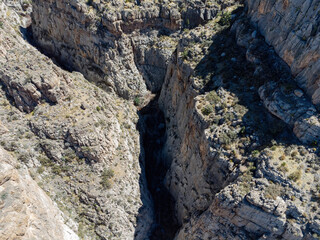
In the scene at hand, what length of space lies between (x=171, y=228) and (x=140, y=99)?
2707 centimetres

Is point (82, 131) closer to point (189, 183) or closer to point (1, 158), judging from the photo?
point (1, 158)

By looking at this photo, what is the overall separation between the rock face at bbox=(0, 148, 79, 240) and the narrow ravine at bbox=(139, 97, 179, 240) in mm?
15582

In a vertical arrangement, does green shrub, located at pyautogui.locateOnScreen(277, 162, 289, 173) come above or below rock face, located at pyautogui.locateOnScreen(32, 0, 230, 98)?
below

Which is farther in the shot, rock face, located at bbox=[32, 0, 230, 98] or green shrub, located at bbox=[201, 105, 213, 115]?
rock face, located at bbox=[32, 0, 230, 98]

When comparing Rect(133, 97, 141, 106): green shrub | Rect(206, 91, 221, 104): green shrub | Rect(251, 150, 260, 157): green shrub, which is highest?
Rect(133, 97, 141, 106): green shrub

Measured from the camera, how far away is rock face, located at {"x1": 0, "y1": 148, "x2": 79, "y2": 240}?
869 inches

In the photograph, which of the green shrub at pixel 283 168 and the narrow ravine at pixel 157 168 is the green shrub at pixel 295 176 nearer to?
the green shrub at pixel 283 168

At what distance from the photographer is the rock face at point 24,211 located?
22.1 meters

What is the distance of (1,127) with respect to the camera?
107 feet

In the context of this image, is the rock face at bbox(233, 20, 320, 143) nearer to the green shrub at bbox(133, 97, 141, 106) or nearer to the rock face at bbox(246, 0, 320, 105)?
the rock face at bbox(246, 0, 320, 105)

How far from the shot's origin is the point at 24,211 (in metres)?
24.0

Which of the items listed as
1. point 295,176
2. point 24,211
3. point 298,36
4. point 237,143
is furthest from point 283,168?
point 24,211

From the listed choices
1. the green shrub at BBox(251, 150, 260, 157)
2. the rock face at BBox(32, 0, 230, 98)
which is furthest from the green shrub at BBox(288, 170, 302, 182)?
the rock face at BBox(32, 0, 230, 98)

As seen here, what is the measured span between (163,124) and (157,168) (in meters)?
9.41
